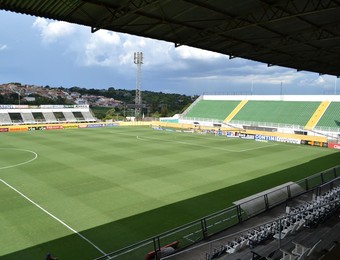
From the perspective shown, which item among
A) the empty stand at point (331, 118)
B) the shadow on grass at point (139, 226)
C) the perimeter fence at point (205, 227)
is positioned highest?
the empty stand at point (331, 118)

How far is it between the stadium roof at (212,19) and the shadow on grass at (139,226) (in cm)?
862

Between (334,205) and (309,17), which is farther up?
(309,17)

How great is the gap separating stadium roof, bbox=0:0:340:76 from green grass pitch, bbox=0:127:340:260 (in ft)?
28.5

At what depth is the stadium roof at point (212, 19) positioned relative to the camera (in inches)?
432

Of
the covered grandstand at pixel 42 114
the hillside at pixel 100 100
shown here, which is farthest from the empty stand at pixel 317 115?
the hillside at pixel 100 100

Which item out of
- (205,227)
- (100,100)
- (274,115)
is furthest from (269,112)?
(100,100)

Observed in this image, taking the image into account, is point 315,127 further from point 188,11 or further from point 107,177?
point 188,11

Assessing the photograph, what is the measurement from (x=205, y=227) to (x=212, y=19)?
28.4 feet

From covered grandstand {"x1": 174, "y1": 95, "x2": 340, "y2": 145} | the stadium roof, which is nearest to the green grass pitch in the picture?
the stadium roof

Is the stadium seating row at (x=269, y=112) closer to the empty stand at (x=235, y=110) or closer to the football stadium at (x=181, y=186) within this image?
the empty stand at (x=235, y=110)

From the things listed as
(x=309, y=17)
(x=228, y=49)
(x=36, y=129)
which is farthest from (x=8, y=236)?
(x=36, y=129)

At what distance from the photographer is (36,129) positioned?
56.0 metres

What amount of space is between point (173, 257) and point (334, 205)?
21.3ft

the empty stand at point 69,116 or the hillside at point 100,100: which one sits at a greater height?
the hillside at point 100,100
